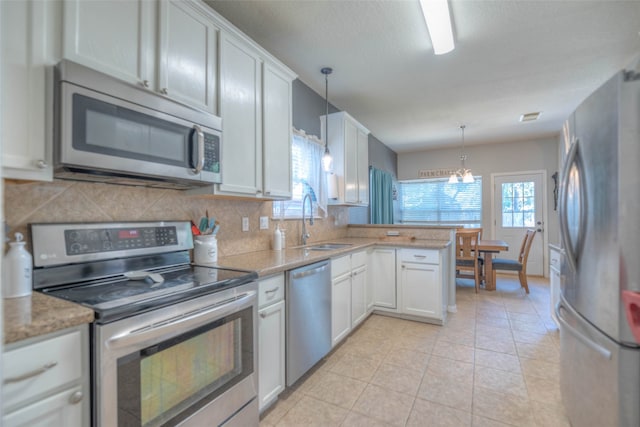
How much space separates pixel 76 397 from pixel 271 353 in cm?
101

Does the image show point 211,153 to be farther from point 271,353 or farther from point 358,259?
point 358,259

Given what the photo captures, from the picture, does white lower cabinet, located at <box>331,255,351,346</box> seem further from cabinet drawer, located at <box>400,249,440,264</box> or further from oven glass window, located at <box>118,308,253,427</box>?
oven glass window, located at <box>118,308,253,427</box>

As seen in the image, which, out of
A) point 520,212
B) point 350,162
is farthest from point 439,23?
point 520,212

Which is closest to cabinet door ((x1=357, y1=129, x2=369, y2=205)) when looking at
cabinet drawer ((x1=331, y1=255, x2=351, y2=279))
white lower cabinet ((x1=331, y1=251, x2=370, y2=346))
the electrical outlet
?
white lower cabinet ((x1=331, y1=251, x2=370, y2=346))

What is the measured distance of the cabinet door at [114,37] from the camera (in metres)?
1.23

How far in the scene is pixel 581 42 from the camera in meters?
2.60

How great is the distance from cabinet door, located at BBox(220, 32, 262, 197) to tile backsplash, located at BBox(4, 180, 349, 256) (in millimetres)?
285

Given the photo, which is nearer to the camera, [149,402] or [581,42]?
[149,402]

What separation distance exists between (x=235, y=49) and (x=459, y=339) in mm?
3018

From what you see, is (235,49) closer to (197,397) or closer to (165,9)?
(165,9)

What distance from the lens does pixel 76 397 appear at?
97cm

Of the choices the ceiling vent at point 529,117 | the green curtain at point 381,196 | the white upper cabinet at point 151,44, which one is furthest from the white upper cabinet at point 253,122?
the ceiling vent at point 529,117

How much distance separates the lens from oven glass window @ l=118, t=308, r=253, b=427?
1096 mm

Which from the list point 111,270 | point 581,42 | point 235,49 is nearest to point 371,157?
point 581,42
